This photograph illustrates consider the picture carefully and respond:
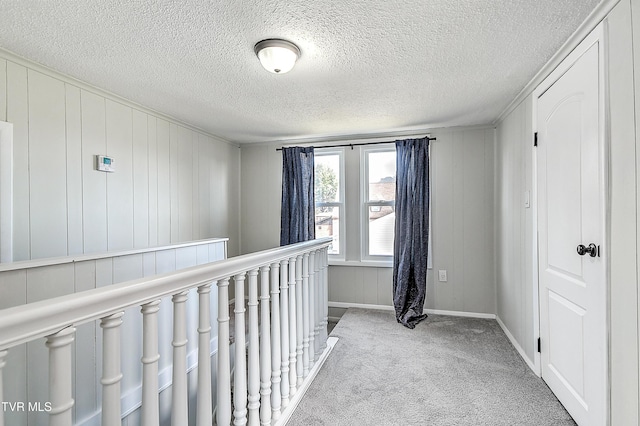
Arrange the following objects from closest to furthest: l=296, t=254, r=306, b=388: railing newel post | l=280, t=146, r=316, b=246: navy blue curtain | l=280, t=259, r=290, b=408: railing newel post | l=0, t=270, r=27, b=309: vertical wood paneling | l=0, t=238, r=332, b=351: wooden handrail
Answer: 1. l=0, t=238, r=332, b=351: wooden handrail
2. l=0, t=270, r=27, b=309: vertical wood paneling
3. l=280, t=259, r=290, b=408: railing newel post
4. l=296, t=254, r=306, b=388: railing newel post
5. l=280, t=146, r=316, b=246: navy blue curtain

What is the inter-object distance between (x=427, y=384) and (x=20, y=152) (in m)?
3.05

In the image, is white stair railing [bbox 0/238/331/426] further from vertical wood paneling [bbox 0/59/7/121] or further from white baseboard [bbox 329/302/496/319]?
vertical wood paneling [bbox 0/59/7/121]

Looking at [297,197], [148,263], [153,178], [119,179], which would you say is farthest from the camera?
[297,197]

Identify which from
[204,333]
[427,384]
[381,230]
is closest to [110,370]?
[204,333]

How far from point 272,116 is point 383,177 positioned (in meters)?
1.54

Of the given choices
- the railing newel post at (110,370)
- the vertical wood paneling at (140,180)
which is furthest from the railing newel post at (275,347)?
the vertical wood paneling at (140,180)

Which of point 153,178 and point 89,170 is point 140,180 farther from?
point 89,170

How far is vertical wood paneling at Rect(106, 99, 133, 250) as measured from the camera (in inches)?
99.7

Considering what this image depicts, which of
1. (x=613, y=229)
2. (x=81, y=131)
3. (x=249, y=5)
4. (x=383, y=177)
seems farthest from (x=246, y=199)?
(x=613, y=229)

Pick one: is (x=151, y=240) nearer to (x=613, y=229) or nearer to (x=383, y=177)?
(x=383, y=177)

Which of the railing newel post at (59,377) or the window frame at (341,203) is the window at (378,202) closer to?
the window frame at (341,203)

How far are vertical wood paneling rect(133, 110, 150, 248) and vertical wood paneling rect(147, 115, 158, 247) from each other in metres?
0.03

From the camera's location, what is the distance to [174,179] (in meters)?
3.24

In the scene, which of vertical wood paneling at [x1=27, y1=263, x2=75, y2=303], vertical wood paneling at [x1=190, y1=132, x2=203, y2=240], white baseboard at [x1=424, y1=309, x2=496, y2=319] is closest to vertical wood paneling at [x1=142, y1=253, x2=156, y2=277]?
vertical wood paneling at [x1=27, y1=263, x2=75, y2=303]
